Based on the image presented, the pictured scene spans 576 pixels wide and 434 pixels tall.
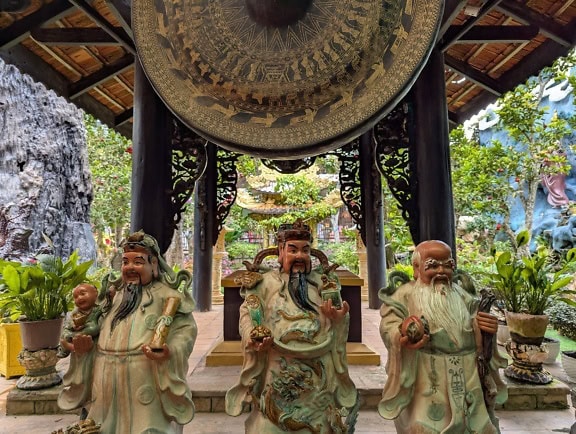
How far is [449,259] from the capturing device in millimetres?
2121

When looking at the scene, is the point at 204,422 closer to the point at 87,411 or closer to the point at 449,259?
the point at 87,411

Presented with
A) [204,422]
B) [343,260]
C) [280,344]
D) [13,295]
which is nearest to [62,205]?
[343,260]

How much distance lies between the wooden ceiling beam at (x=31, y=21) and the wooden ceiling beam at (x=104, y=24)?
37cm

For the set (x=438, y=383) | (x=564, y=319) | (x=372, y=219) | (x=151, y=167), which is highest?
(x=151, y=167)

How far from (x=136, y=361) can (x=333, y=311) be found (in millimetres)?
1124

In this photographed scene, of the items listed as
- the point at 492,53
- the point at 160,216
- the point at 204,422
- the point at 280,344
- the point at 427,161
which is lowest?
the point at 204,422

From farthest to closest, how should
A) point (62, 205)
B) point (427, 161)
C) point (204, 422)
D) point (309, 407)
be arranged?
point (62, 205) < point (427, 161) < point (204, 422) < point (309, 407)

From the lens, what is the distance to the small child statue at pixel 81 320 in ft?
6.74

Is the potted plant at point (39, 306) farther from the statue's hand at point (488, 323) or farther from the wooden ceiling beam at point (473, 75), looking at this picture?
the wooden ceiling beam at point (473, 75)

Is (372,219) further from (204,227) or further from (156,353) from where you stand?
(156,353)

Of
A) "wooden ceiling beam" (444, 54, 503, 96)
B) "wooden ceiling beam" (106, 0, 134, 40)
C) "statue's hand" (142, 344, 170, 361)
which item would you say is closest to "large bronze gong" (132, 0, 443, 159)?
"wooden ceiling beam" (106, 0, 134, 40)

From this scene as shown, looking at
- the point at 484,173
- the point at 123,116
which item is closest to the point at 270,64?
the point at 123,116

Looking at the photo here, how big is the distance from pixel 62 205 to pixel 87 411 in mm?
16936

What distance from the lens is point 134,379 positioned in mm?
2006
